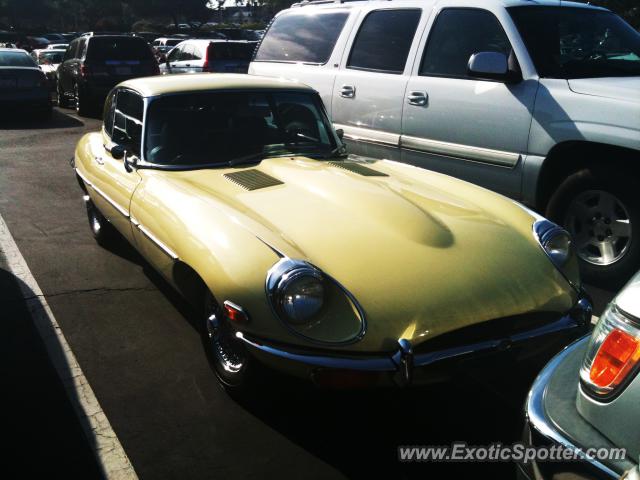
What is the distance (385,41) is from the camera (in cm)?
622

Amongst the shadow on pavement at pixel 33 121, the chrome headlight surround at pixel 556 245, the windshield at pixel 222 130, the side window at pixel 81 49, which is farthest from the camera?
the side window at pixel 81 49

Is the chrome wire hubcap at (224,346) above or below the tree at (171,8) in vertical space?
above

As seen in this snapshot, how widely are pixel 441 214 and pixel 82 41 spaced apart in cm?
1370

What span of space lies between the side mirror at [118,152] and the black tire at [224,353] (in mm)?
1643

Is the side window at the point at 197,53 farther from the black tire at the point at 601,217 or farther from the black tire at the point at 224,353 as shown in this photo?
the black tire at the point at 224,353

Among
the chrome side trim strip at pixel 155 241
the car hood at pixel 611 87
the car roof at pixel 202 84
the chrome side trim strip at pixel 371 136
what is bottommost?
the chrome side trim strip at pixel 155 241

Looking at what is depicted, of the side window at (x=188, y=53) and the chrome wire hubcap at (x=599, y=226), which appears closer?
the chrome wire hubcap at (x=599, y=226)

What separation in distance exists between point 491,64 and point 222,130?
2163 mm

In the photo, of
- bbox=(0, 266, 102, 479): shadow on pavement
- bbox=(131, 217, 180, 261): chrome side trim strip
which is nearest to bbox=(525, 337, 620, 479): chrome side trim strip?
bbox=(0, 266, 102, 479): shadow on pavement

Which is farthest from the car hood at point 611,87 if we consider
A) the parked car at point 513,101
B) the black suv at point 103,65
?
the black suv at point 103,65

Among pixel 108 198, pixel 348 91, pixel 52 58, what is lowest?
pixel 52 58

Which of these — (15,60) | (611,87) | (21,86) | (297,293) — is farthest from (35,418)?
(15,60)

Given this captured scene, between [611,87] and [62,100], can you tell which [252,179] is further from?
[62,100]

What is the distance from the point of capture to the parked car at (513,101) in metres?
4.66
